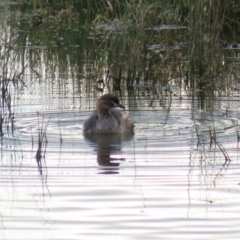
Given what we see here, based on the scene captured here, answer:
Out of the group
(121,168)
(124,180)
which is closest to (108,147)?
(121,168)

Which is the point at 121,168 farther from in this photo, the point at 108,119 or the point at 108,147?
the point at 108,119

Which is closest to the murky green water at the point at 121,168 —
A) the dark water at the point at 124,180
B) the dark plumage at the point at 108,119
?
the dark water at the point at 124,180

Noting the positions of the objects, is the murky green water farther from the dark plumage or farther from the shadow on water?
the dark plumage

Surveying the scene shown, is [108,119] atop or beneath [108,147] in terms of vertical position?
atop

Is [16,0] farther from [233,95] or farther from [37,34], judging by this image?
[233,95]

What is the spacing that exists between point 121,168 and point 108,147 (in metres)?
1.35

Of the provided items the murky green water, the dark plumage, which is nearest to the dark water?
the murky green water

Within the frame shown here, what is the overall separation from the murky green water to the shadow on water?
0.01m

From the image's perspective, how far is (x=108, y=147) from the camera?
10109 millimetres

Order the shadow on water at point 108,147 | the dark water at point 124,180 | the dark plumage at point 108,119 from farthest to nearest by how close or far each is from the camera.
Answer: the dark plumage at point 108,119, the shadow on water at point 108,147, the dark water at point 124,180

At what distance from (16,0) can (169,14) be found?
5.17 metres

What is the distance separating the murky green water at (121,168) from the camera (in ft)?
23.1

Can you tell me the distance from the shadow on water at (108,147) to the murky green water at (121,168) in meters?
0.01

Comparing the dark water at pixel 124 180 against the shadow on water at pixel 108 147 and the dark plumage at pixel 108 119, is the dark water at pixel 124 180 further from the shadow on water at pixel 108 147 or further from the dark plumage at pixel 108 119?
the dark plumage at pixel 108 119
